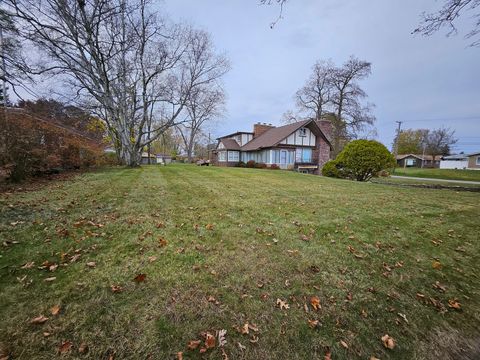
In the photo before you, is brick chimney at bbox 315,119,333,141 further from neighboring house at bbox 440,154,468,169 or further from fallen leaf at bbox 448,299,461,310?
neighboring house at bbox 440,154,468,169

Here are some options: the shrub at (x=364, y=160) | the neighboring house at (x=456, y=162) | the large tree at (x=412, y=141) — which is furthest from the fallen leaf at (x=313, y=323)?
the large tree at (x=412, y=141)

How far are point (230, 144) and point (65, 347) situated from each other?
97.2ft

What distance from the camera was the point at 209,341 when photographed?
182cm

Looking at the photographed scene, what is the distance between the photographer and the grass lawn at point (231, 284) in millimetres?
1833

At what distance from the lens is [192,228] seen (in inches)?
152

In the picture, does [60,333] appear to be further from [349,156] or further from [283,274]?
[349,156]

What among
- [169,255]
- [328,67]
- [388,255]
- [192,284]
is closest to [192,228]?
[169,255]

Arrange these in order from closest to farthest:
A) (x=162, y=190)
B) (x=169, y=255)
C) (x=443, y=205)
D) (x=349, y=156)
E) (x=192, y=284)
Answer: (x=192, y=284)
(x=169, y=255)
(x=443, y=205)
(x=162, y=190)
(x=349, y=156)

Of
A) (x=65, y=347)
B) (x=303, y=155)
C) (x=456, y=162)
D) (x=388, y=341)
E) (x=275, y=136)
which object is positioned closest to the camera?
(x=65, y=347)

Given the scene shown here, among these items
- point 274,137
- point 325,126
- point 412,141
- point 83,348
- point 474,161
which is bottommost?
point 83,348

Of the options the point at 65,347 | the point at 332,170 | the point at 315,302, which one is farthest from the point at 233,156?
the point at 65,347

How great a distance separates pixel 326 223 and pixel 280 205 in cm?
147

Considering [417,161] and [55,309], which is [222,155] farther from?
[417,161]

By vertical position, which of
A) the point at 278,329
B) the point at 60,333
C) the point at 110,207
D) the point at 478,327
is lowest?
the point at 478,327
